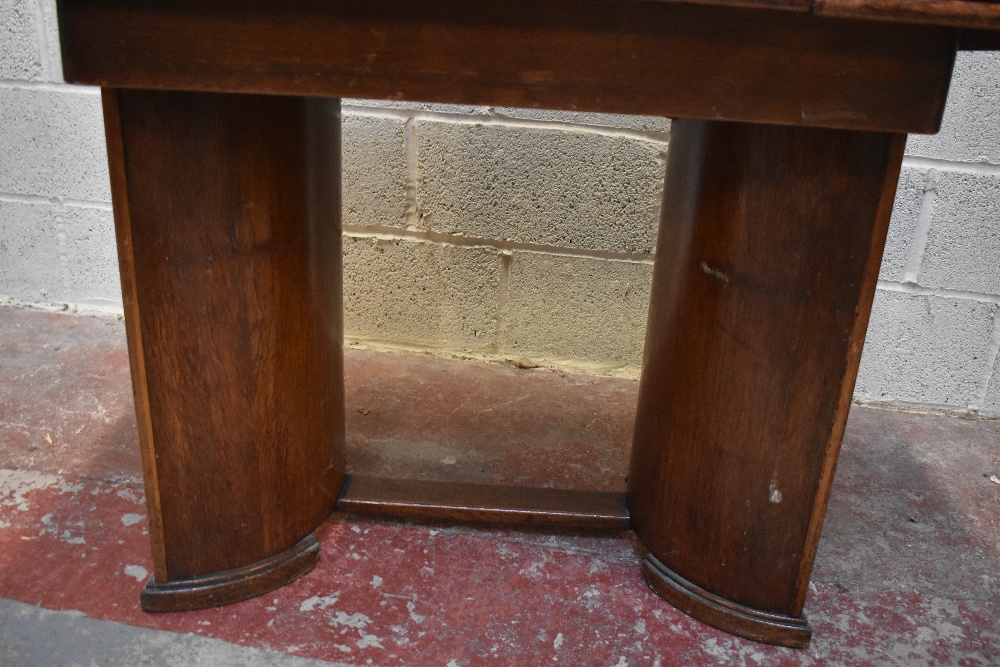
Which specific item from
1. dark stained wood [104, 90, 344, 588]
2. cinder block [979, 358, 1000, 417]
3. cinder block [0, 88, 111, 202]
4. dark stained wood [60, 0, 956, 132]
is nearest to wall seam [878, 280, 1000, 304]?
cinder block [979, 358, 1000, 417]

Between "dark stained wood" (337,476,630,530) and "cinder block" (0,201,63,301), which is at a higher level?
"cinder block" (0,201,63,301)

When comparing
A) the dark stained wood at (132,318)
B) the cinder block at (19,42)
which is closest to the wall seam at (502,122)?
the cinder block at (19,42)

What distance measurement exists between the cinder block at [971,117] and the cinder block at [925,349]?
37 cm

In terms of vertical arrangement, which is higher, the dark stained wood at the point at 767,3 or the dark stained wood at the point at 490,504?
the dark stained wood at the point at 767,3

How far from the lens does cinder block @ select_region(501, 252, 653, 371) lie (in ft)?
7.43

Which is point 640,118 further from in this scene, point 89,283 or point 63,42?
point 89,283

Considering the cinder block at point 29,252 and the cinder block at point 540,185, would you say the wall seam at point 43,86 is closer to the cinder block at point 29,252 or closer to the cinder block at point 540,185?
the cinder block at point 29,252

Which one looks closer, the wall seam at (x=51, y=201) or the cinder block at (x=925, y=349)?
the cinder block at (x=925, y=349)

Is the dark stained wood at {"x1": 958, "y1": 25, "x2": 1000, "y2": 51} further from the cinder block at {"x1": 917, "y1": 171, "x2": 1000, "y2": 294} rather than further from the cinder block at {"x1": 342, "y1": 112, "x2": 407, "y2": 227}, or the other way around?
the cinder block at {"x1": 342, "y1": 112, "x2": 407, "y2": 227}

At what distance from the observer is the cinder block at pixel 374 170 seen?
2.20 m

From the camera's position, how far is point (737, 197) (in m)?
1.21

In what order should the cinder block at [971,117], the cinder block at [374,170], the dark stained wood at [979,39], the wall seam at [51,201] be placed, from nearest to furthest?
the dark stained wood at [979,39] → the cinder block at [971,117] → the cinder block at [374,170] → the wall seam at [51,201]

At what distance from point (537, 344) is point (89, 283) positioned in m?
1.42

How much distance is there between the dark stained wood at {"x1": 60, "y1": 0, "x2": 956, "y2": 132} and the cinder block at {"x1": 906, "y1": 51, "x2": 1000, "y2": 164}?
1125mm
